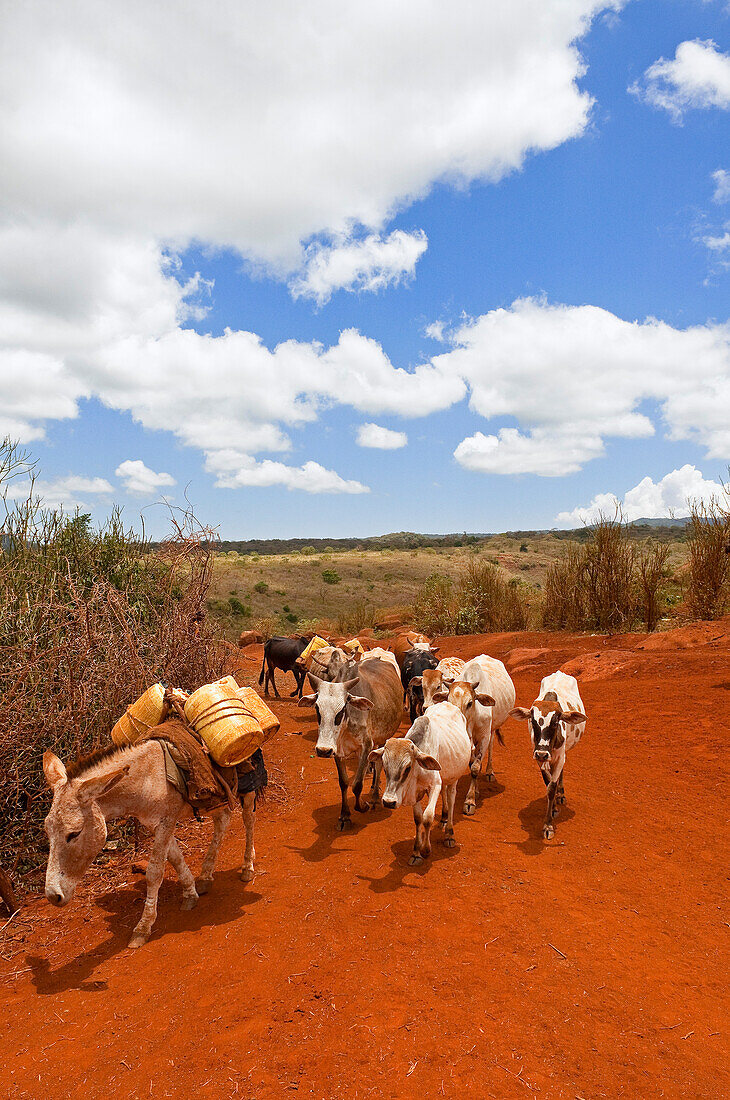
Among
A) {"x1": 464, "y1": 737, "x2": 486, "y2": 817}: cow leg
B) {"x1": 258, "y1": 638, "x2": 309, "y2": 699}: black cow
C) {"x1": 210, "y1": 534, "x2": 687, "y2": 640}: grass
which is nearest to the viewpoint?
{"x1": 464, "y1": 737, "x2": 486, "y2": 817}: cow leg

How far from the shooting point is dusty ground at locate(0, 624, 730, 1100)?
3211mm

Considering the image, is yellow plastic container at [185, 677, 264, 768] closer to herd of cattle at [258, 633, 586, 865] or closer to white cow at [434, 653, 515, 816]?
herd of cattle at [258, 633, 586, 865]

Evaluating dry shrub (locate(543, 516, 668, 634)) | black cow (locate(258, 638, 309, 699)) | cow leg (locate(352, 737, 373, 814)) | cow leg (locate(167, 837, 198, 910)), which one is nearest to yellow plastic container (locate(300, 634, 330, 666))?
black cow (locate(258, 638, 309, 699))

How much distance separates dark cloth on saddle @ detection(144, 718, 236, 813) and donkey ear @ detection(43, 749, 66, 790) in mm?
669

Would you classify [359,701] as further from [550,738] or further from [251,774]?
[550,738]

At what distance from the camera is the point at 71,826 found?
13.7ft

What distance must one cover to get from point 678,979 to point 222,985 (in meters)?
3.07

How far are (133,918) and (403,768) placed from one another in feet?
8.44

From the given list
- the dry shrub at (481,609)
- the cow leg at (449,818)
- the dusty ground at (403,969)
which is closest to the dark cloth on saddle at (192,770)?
the dusty ground at (403,969)

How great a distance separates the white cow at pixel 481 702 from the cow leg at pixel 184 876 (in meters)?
3.17

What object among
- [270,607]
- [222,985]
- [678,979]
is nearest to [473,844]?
[678,979]

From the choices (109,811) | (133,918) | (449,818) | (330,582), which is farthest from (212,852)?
(330,582)

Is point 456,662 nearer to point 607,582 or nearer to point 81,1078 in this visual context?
point 81,1078

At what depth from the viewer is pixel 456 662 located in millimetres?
9492
